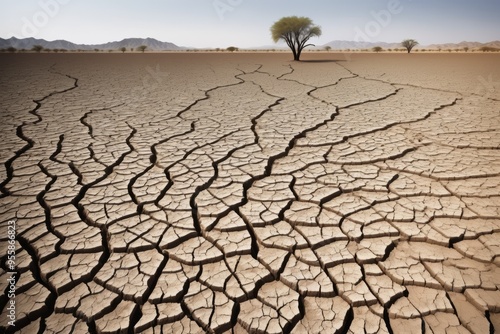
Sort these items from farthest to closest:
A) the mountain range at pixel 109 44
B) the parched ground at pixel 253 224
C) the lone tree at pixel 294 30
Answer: the mountain range at pixel 109 44 < the lone tree at pixel 294 30 < the parched ground at pixel 253 224

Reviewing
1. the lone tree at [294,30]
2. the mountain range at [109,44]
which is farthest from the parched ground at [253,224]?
the mountain range at [109,44]

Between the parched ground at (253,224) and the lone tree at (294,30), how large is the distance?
1076 cm

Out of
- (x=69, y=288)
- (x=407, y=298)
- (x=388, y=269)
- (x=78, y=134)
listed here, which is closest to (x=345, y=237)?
(x=388, y=269)

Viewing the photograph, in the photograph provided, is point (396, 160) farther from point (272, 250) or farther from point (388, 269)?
point (272, 250)

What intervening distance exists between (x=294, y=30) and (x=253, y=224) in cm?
1322

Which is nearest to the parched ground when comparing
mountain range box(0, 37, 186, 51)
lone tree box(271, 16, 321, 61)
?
→ lone tree box(271, 16, 321, 61)

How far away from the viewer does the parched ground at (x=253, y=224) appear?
115 cm

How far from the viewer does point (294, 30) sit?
42.2 feet

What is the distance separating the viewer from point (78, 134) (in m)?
3.06

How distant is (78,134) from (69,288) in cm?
232

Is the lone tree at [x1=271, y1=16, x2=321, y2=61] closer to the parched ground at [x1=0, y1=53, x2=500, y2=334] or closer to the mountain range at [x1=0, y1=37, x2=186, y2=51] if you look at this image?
the parched ground at [x1=0, y1=53, x2=500, y2=334]

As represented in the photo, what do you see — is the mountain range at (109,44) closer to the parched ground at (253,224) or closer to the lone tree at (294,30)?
the lone tree at (294,30)

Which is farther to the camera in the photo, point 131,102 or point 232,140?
point 131,102

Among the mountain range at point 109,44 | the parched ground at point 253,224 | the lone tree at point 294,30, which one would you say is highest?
the lone tree at point 294,30
